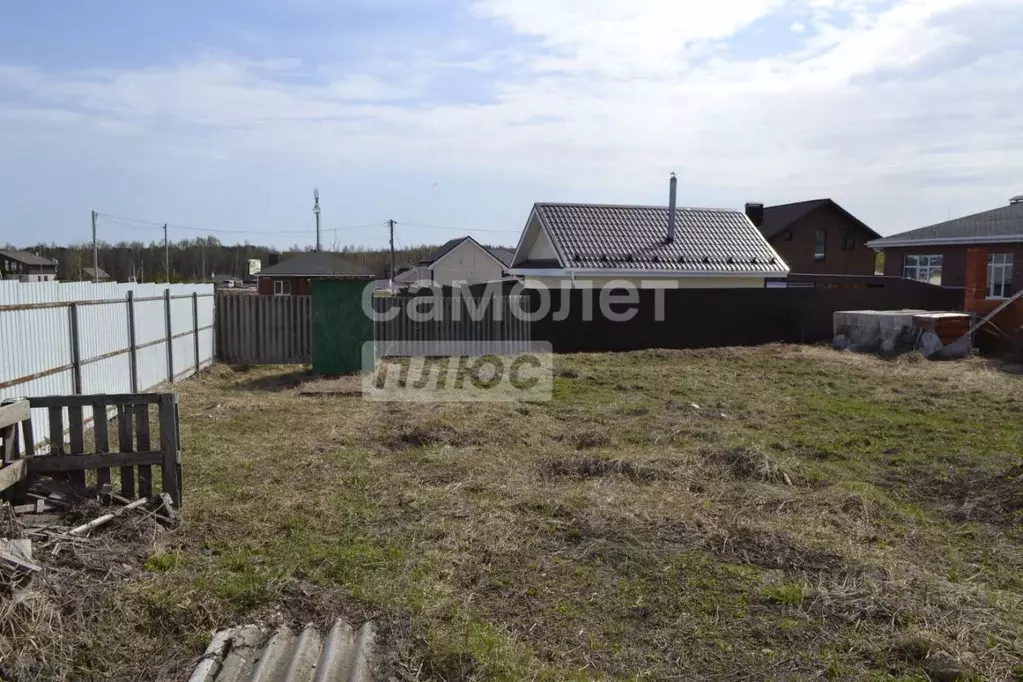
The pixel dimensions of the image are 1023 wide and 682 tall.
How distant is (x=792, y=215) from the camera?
119 feet

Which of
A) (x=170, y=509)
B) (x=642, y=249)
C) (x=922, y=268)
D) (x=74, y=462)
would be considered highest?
(x=642, y=249)

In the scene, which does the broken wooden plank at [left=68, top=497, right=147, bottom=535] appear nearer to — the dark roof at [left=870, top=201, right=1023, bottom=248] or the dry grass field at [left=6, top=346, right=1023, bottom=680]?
the dry grass field at [left=6, top=346, right=1023, bottom=680]

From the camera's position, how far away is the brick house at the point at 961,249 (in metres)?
21.5

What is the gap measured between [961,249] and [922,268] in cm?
295

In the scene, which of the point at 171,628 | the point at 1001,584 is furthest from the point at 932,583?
the point at 171,628

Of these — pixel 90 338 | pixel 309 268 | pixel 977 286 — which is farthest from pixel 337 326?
pixel 309 268

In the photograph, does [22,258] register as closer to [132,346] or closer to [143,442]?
[132,346]

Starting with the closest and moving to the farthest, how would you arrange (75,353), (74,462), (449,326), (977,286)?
(74,462) < (75,353) < (449,326) < (977,286)

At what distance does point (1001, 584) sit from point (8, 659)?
545 centimetres

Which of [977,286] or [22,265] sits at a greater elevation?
[22,265]

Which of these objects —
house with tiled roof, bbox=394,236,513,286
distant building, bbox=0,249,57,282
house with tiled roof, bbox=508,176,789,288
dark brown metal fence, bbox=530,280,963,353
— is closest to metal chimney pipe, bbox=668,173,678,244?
house with tiled roof, bbox=508,176,789,288

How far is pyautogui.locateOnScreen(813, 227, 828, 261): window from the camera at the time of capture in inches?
1453

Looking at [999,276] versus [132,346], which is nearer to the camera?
[132,346]

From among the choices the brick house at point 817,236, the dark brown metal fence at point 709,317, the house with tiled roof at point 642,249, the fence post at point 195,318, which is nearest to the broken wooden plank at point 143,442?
the fence post at point 195,318
